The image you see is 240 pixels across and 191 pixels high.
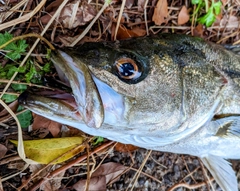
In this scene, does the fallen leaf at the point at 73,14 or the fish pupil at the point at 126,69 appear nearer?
the fish pupil at the point at 126,69

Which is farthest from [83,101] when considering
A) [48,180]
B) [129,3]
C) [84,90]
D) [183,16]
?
[183,16]

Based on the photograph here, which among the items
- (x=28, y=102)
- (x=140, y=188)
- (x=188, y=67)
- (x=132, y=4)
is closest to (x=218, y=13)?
(x=132, y=4)

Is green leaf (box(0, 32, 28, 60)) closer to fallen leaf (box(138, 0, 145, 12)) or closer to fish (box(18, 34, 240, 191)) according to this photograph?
fish (box(18, 34, 240, 191))

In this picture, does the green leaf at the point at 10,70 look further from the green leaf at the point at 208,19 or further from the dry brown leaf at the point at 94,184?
the green leaf at the point at 208,19

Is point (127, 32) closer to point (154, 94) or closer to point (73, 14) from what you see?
point (73, 14)

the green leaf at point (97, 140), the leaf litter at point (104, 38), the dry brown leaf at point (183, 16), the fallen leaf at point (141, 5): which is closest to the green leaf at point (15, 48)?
the leaf litter at point (104, 38)

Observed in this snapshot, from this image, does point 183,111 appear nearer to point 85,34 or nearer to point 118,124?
point 118,124

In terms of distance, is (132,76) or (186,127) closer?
(132,76)

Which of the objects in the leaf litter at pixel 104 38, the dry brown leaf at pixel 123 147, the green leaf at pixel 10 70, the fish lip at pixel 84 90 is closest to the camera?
the fish lip at pixel 84 90
